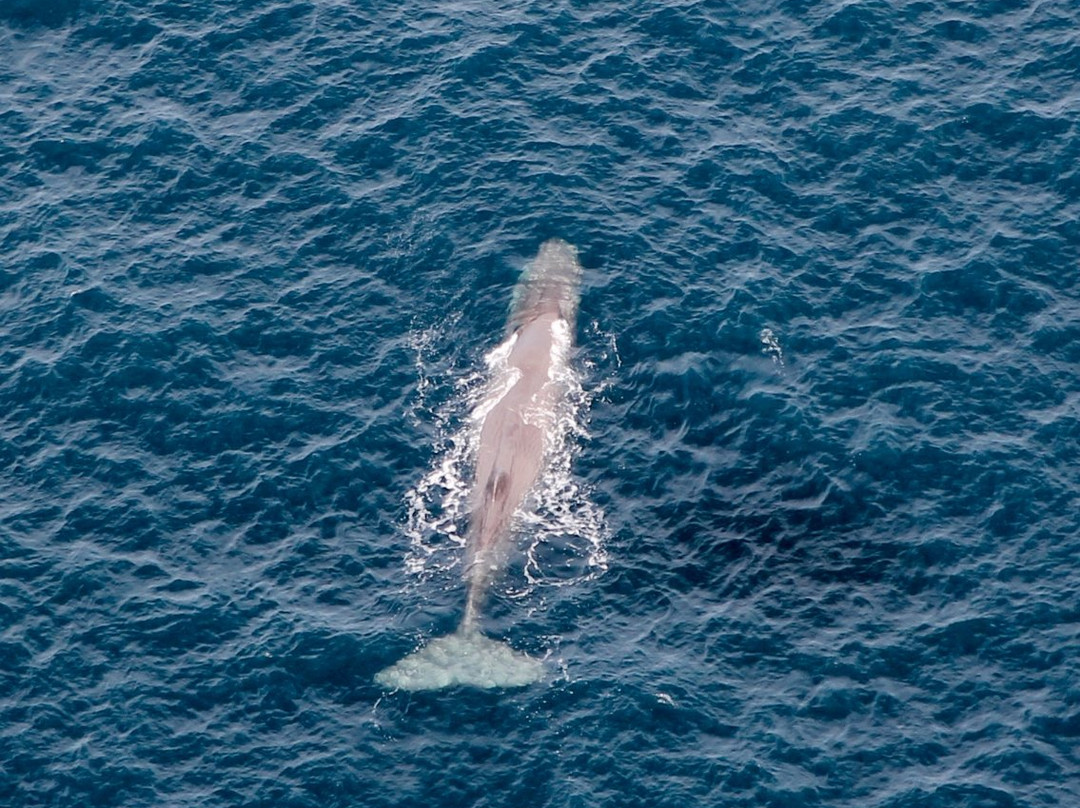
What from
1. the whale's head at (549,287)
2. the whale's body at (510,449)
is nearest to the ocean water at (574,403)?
the whale's body at (510,449)

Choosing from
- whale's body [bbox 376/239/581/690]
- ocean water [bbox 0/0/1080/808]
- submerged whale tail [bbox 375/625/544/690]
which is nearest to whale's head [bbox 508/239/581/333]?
whale's body [bbox 376/239/581/690]

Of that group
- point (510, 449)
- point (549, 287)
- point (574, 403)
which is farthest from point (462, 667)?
point (549, 287)

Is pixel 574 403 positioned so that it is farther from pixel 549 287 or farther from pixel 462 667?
pixel 462 667

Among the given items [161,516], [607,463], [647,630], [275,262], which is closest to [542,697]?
[647,630]

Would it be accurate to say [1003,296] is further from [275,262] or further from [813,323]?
[275,262]

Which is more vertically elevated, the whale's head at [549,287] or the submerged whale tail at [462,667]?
the whale's head at [549,287]

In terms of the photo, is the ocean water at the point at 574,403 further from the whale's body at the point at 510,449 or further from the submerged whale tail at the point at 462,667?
the whale's body at the point at 510,449
